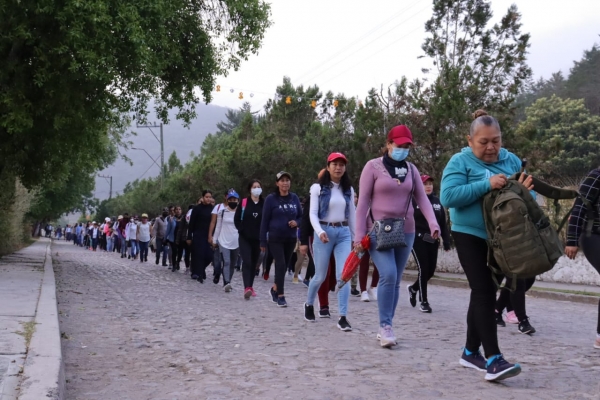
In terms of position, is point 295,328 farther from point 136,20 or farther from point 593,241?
point 136,20

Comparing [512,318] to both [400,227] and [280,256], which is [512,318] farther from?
[280,256]

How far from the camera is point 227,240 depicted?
13508mm

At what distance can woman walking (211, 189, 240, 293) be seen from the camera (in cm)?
1352

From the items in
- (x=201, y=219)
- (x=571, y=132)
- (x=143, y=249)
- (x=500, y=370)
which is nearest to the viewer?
(x=500, y=370)

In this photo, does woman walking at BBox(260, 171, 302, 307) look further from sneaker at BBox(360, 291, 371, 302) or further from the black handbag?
the black handbag

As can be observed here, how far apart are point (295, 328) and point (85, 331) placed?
7.23 feet

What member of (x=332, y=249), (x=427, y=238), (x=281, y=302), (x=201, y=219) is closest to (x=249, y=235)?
(x=281, y=302)

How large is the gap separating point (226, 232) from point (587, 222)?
8076 millimetres

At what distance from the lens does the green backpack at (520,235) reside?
15.6 feet

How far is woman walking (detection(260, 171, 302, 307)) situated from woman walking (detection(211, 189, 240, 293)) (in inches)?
117

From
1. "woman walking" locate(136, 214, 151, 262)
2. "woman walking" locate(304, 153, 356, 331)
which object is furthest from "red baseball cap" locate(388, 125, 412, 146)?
"woman walking" locate(136, 214, 151, 262)

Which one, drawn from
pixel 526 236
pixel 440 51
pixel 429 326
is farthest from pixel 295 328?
pixel 440 51

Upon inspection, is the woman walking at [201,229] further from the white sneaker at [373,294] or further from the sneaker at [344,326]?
the sneaker at [344,326]

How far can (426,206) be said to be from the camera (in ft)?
23.4
